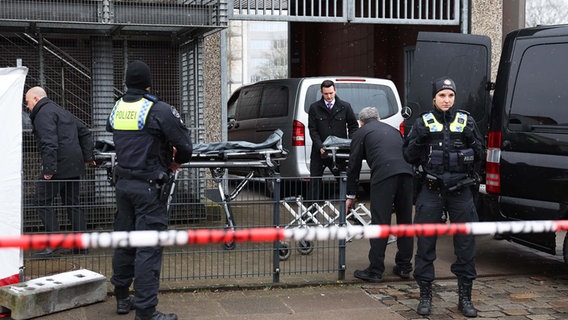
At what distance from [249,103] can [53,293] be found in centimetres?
730

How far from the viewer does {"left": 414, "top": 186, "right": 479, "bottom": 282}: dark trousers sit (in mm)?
5824

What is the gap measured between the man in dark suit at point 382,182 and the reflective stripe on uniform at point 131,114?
2247 millimetres

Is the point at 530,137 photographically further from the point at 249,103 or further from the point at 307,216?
the point at 249,103

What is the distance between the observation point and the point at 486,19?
12.1m

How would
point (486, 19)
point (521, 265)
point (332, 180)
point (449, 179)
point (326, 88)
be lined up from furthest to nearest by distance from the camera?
point (486, 19)
point (326, 88)
point (521, 265)
point (332, 180)
point (449, 179)

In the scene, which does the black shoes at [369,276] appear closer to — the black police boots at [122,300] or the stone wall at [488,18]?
the black police boots at [122,300]

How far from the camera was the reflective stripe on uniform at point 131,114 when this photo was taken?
17.4ft

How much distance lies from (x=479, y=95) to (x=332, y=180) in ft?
6.68

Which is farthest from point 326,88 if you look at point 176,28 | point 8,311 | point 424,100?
point 8,311

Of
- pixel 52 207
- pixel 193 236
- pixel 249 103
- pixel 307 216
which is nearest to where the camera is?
pixel 193 236

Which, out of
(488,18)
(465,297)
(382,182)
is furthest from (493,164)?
(488,18)

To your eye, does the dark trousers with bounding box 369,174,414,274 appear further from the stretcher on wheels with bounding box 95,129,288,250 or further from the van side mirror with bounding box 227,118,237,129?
the van side mirror with bounding box 227,118,237,129

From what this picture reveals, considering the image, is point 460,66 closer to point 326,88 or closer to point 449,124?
point 326,88

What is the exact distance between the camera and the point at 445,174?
575 cm
